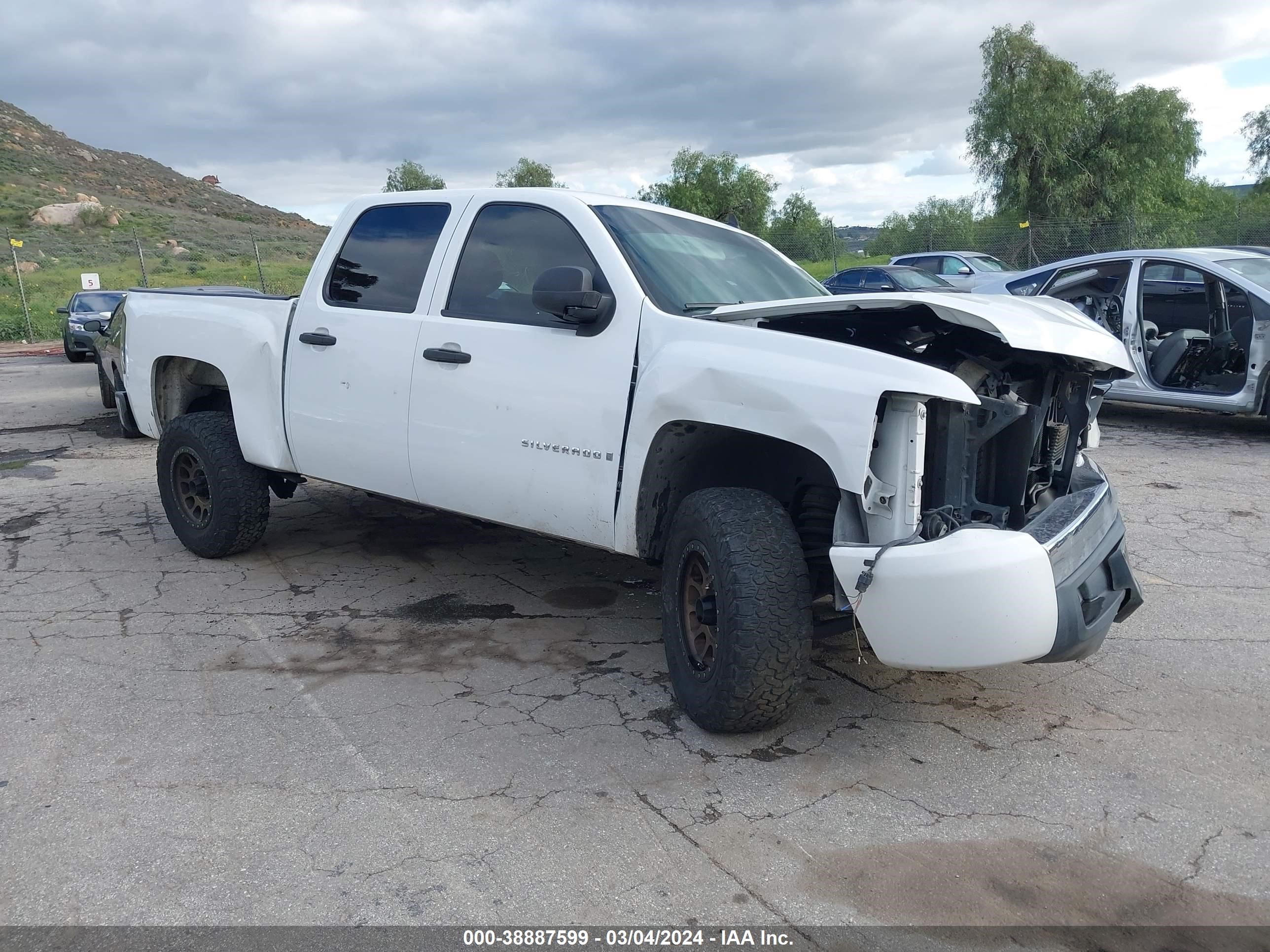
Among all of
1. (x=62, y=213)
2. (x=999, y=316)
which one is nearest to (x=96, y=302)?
(x=999, y=316)

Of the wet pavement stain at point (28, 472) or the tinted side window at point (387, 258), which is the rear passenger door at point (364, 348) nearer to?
the tinted side window at point (387, 258)

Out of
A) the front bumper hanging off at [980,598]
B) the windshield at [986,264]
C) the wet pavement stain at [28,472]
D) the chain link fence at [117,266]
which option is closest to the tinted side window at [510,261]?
the front bumper hanging off at [980,598]

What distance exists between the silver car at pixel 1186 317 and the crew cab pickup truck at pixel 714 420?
5.47 m

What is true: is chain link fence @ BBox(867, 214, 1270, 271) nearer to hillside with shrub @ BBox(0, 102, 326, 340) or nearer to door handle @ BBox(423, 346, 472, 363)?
hillside with shrub @ BBox(0, 102, 326, 340)

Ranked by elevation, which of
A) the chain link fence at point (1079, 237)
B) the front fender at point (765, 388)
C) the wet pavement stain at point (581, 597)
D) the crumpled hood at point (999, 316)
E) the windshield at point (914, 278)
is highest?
the chain link fence at point (1079, 237)

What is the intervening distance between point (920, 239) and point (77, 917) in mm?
30244

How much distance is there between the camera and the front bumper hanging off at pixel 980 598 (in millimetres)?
3041

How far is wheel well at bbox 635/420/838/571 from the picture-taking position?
3881 mm

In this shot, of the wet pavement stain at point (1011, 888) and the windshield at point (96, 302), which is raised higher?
the windshield at point (96, 302)

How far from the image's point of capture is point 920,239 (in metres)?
30.2

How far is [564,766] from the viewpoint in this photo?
3527 millimetres

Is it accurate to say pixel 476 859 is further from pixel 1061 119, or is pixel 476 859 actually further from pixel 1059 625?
pixel 1061 119

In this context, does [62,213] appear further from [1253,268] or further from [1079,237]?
[1253,268]

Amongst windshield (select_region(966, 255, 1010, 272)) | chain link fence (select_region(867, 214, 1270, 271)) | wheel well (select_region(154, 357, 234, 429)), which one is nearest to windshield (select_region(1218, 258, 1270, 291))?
wheel well (select_region(154, 357, 234, 429))
